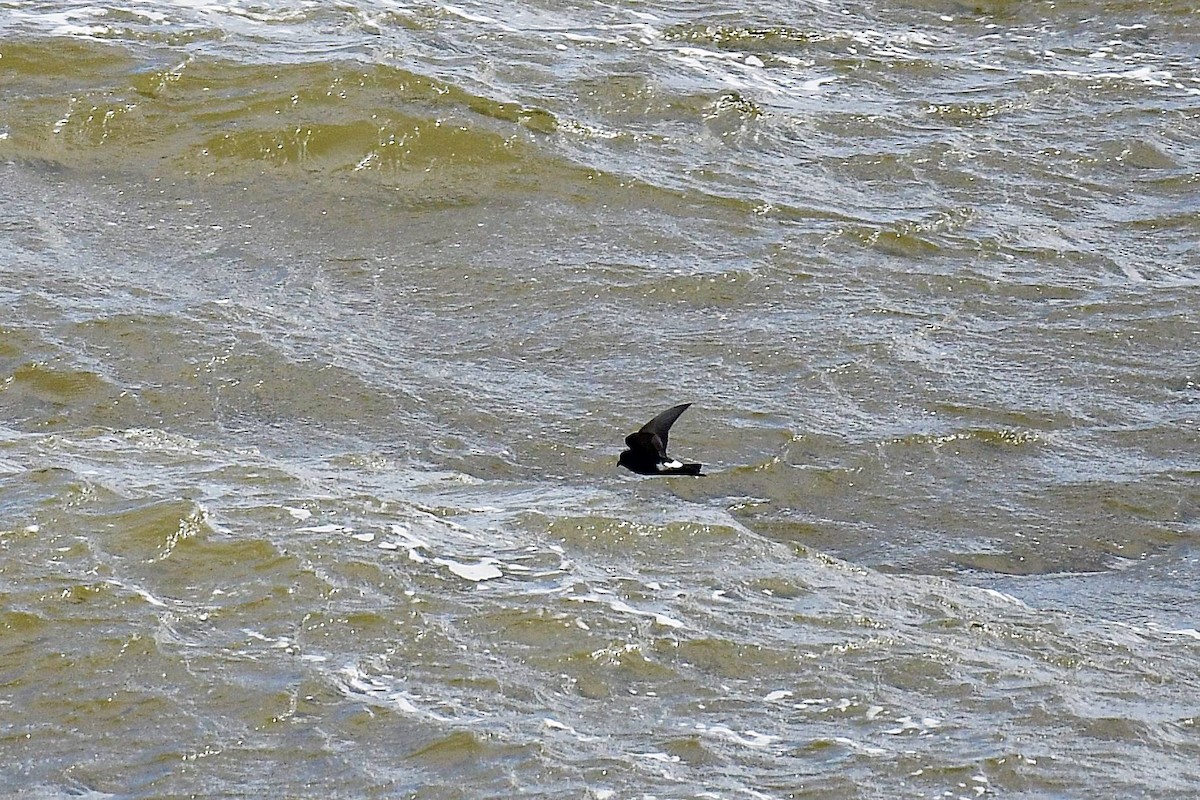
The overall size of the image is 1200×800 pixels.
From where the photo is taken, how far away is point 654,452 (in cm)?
791

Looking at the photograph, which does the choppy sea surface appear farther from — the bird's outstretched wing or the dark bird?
the bird's outstretched wing

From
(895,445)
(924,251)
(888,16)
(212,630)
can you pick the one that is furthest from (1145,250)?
(212,630)

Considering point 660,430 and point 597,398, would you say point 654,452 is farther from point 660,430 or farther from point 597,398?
point 597,398

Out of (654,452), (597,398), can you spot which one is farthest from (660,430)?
(597,398)

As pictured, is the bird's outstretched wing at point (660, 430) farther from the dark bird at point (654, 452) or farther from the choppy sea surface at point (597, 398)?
the choppy sea surface at point (597, 398)

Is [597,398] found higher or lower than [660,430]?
lower

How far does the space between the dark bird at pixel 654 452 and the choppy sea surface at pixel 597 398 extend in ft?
0.65

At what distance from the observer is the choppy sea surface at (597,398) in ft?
20.1

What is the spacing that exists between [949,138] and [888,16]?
7.36 ft

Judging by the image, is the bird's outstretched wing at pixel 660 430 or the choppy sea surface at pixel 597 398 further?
the bird's outstretched wing at pixel 660 430

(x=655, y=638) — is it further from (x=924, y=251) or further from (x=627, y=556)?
(x=924, y=251)

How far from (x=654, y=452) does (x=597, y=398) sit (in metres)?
1.34

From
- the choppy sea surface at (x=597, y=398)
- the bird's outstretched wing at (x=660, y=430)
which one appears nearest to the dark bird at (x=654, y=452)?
the bird's outstretched wing at (x=660, y=430)

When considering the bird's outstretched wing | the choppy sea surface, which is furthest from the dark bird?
the choppy sea surface
